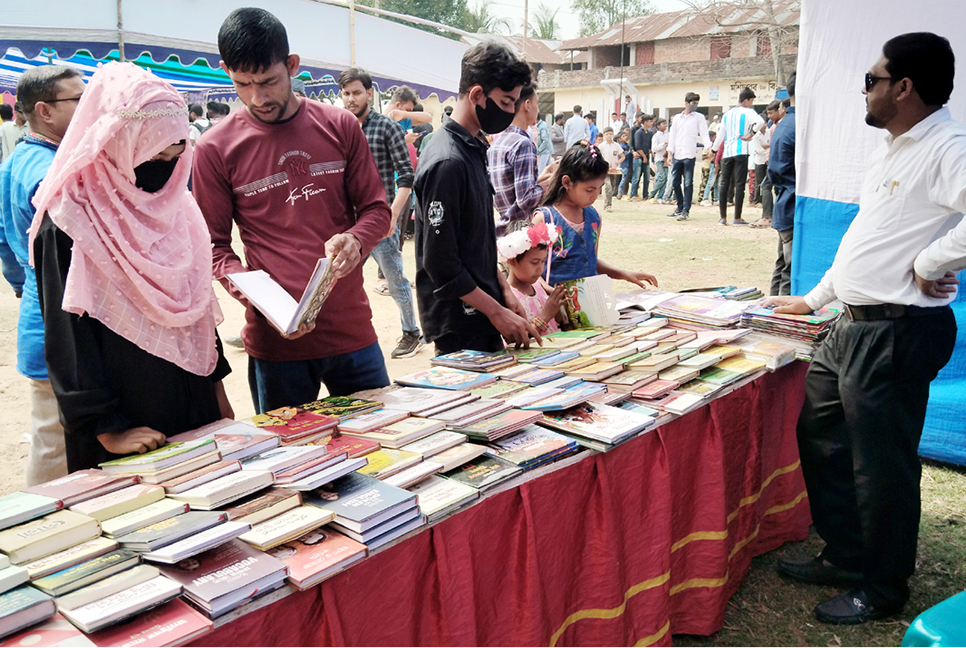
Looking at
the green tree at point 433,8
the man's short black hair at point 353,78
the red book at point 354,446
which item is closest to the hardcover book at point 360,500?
the red book at point 354,446

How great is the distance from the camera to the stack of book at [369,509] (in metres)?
1.43

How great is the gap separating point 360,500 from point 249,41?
4.59ft

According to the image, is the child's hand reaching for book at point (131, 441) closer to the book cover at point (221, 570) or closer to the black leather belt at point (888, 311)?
the book cover at point (221, 570)

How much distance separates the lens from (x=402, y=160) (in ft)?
18.0

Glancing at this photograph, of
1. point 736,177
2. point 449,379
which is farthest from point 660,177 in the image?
point 449,379

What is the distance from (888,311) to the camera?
7.68 feet

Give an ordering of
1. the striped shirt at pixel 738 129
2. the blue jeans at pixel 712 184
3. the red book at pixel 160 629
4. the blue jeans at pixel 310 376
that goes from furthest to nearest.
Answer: the blue jeans at pixel 712 184 < the striped shirt at pixel 738 129 < the blue jeans at pixel 310 376 < the red book at pixel 160 629

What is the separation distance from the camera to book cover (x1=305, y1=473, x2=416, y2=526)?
145 centimetres

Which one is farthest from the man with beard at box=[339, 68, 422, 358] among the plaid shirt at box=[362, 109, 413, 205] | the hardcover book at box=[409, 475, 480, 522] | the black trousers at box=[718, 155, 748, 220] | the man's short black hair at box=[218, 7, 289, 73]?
the black trousers at box=[718, 155, 748, 220]

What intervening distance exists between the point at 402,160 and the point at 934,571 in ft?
13.8

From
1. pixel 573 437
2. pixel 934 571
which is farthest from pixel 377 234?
pixel 934 571

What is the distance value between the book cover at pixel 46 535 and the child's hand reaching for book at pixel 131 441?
32 cm

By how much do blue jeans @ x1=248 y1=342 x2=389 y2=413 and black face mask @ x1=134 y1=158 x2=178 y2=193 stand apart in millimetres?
765

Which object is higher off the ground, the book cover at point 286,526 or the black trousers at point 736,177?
the black trousers at point 736,177
